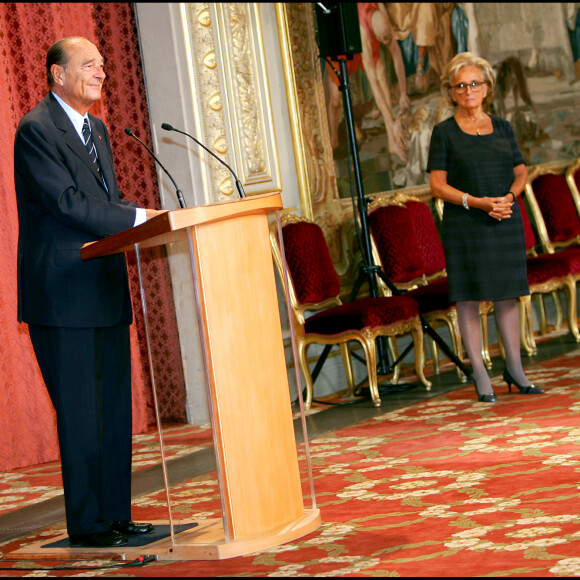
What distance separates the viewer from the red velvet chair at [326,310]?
5676 millimetres

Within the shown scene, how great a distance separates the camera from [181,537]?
2.86 meters

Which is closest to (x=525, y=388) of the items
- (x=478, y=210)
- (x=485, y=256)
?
(x=485, y=256)

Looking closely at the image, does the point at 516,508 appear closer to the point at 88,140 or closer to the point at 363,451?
the point at 363,451

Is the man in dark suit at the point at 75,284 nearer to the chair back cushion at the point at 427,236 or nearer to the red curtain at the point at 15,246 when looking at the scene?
the red curtain at the point at 15,246

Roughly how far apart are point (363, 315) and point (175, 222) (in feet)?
10.8

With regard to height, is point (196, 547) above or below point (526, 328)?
below

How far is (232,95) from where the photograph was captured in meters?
6.03

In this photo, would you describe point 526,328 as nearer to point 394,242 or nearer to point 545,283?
point 545,283

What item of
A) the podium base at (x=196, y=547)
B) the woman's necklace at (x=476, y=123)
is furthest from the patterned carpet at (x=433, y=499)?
the woman's necklace at (x=476, y=123)

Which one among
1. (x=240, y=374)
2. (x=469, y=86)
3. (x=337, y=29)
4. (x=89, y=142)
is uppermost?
(x=337, y=29)

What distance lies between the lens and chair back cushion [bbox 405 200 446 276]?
6691mm

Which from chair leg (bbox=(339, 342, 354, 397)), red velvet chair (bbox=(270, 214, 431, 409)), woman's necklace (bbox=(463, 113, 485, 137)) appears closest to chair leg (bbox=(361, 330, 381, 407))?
red velvet chair (bbox=(270, 214, 431, 409))

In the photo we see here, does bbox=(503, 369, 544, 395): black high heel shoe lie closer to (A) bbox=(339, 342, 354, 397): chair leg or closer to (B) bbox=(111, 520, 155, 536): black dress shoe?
(A) bbox=(339, 342, 354, 397): chair leg

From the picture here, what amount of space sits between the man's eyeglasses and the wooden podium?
2.39 m
